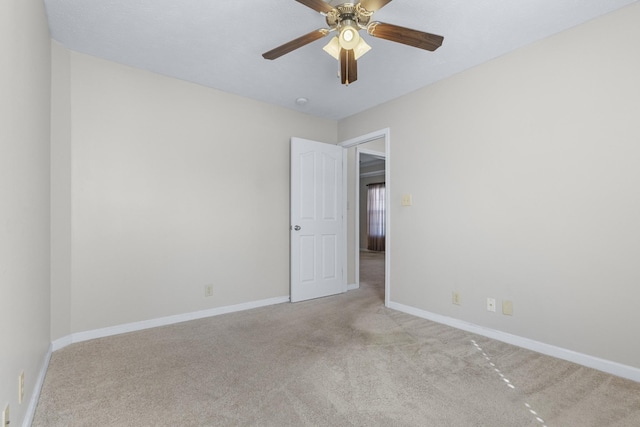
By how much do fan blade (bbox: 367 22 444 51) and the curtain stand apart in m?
7.27

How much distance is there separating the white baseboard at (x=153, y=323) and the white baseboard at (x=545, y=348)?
6.03ft

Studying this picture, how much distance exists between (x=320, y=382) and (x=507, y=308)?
5.70ft

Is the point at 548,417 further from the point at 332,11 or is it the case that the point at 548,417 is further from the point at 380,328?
the point at 332,11

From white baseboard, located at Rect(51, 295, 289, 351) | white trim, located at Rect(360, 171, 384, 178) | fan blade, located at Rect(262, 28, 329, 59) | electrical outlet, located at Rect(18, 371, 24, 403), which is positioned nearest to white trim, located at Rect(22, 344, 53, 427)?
electrical outlet, located at Rect(18, 371, 24, 403)

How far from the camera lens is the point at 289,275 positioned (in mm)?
3982

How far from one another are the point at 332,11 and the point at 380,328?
2607mm

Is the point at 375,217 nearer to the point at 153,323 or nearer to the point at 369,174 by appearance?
the point at 369,174

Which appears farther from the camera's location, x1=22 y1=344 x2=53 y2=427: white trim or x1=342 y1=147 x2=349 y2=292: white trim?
x1=342 y1=147 x2=349 y2=292: white trim

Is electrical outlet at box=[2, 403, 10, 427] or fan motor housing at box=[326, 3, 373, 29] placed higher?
fan motor housing at box=[326, 3, 373, 29]

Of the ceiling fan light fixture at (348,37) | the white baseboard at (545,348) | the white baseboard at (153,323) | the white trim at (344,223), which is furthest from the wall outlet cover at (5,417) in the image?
the white trim at (344,223)

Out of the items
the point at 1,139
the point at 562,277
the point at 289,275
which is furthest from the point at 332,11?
the point at 289,275

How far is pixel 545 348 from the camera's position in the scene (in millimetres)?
2414

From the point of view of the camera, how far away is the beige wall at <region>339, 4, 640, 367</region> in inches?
83.0

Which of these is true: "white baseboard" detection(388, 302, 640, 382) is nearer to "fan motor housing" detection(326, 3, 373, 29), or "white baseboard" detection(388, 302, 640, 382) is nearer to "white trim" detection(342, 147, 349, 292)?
"white trim" detection(342, 147, 349, 292)
